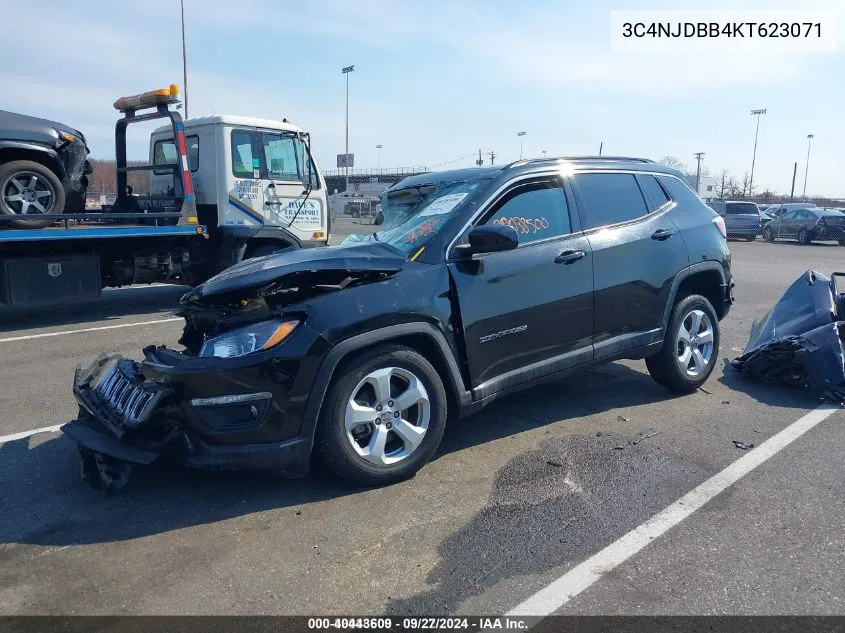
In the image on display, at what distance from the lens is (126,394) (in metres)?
3.77

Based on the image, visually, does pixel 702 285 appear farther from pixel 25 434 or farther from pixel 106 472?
pixel 25 434

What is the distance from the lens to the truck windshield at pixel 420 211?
4.30m

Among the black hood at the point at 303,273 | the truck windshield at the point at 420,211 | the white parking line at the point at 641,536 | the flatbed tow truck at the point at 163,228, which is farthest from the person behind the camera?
the flatbed tow truck at the point at 163,228

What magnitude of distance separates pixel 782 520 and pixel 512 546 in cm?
144

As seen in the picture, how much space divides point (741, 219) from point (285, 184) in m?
24.5

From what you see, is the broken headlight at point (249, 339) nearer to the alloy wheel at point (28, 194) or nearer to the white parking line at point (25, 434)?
the white parking line at point (25, 434)

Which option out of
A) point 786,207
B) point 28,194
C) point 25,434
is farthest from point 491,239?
point 786,207

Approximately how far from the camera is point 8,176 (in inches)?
303

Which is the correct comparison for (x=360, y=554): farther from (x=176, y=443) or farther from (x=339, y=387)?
(x=176, y=443)

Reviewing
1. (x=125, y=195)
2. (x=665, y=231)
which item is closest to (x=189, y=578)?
(x=665, y=231)

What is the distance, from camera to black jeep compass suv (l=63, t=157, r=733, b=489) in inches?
137

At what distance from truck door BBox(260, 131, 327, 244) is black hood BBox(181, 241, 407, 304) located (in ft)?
19.6

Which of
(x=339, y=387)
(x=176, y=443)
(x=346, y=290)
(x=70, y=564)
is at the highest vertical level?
(x=346, y=290)

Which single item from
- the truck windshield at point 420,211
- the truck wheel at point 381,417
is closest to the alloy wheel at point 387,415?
the truck wheel at point 381,417
